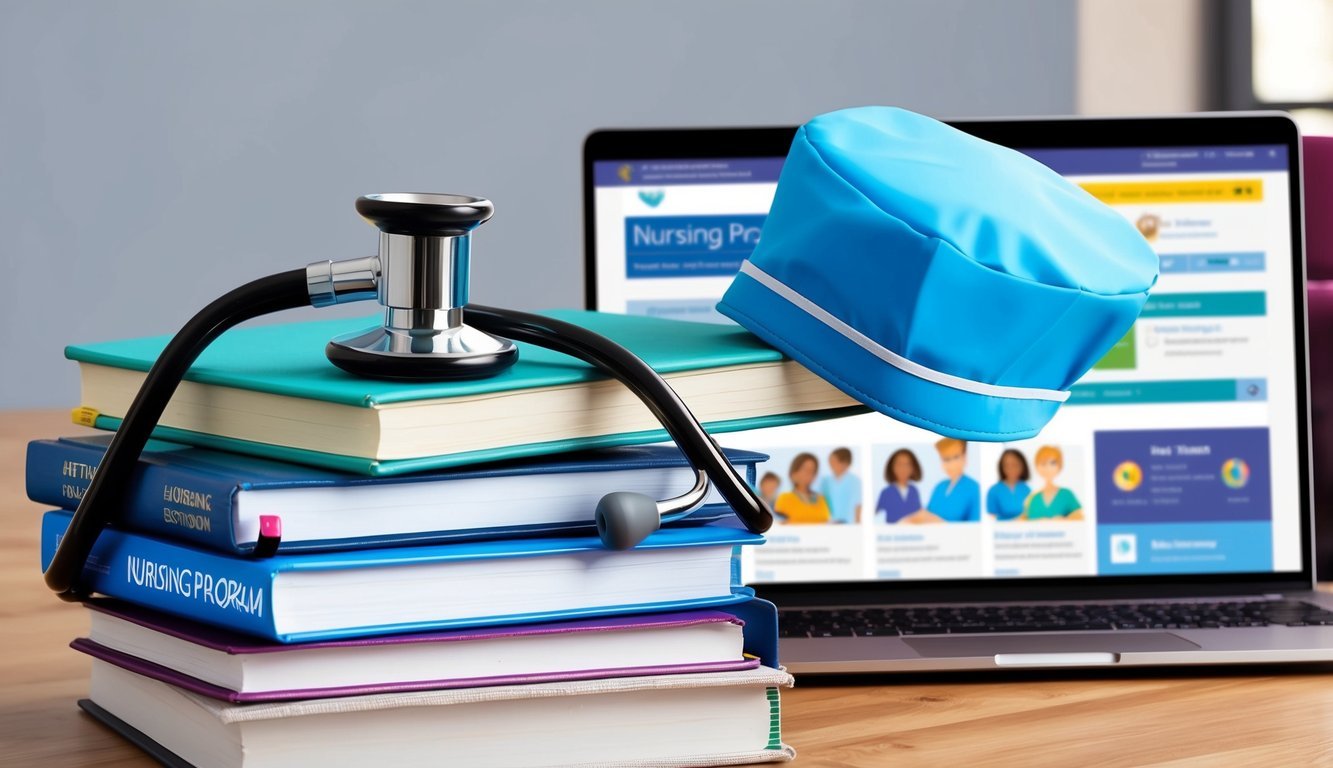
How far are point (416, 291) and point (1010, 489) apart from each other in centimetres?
42

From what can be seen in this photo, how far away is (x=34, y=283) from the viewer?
7.80 feet

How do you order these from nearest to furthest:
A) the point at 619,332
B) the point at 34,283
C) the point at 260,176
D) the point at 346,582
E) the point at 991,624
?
the point at 346,582 < the point at 619,332 < the point at 991,624 < the point at 34,283 < the point at 260,176

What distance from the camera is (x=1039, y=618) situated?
2.17 feet

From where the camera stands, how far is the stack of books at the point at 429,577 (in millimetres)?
412

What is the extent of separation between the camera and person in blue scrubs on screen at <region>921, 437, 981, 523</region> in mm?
751

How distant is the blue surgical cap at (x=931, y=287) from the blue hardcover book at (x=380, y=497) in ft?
0.19

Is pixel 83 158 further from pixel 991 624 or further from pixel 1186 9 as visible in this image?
pixel 1186 9

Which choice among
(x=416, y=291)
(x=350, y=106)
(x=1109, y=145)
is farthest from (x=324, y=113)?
(x=416, y=291)

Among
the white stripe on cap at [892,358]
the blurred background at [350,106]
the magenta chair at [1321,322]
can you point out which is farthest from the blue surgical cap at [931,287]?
the blurred background at [350,106]

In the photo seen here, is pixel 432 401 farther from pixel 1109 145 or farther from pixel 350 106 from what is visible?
pixel 350 106

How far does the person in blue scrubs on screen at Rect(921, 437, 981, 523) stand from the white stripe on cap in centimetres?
23

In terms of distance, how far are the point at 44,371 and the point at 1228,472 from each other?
2.16 metres

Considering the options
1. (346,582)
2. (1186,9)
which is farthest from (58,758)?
(1186,9)

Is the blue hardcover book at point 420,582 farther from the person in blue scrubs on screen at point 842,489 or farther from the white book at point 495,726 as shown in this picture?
the person in blue scrubs on screen at point 842,489
